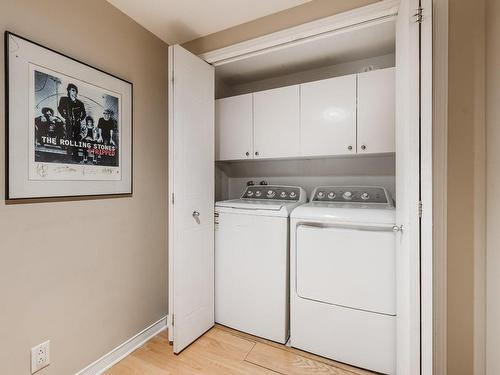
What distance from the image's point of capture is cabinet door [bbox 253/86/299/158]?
2.06 metres

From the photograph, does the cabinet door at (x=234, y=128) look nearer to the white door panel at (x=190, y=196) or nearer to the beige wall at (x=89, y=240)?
the white door panel at (x=190, y=196)

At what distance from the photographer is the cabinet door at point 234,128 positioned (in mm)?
2246

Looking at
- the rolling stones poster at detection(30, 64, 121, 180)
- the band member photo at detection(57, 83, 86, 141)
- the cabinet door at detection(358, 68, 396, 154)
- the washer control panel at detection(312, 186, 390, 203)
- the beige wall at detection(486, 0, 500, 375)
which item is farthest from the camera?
the washer control panel at detection(312, 186, 390, 203)

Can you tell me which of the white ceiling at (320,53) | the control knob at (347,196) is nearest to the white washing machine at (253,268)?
the control knob at (347,196)

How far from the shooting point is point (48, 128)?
1298 millimetres

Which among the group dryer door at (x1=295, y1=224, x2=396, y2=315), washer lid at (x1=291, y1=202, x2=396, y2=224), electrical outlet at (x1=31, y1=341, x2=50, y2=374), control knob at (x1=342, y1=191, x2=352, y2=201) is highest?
control knob at (x1=342, y1=191, x2=352, y2=201)

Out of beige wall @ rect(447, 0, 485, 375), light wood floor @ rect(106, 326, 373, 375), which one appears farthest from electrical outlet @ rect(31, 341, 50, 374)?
beige wall @ rect(447, 0, 485, 375)

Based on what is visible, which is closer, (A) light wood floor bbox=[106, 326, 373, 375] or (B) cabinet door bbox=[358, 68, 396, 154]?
(A) light wood floor bbox=[106, 326, 373, 375]

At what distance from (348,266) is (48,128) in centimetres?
190

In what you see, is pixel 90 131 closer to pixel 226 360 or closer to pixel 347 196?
pixel 226 360

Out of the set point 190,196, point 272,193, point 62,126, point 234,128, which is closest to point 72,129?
point 62,126

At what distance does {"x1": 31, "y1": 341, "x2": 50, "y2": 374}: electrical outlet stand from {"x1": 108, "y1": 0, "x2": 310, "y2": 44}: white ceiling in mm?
2057

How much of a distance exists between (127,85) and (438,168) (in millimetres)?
1957

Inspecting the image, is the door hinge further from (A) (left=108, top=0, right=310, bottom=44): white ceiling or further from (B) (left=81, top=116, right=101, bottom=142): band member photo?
(B) (left=81, top=116, right=101, bottom=142): band member photo
